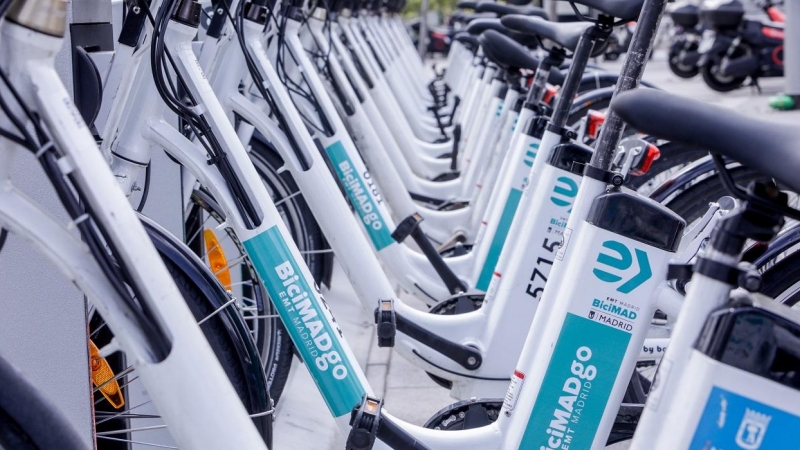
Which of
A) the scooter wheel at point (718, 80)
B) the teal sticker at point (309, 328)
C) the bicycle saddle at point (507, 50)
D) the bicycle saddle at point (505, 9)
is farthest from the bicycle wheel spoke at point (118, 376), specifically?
the scooter wheel at point (718, 80)

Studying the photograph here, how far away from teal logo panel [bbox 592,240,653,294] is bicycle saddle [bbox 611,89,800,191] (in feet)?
1.79

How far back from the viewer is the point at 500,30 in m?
4.30

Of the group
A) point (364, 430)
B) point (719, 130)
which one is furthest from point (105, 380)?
point (719, 130)

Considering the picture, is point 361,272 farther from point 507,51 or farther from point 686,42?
point 686,42

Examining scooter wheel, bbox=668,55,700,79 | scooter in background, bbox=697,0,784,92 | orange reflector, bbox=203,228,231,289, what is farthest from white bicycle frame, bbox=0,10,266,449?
scooter wheel, bbox=668,55,700,79

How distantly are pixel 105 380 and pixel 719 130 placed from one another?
4.22ft

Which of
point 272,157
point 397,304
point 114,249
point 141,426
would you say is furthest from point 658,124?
point 272,157

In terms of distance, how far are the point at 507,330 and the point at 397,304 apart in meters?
0.33

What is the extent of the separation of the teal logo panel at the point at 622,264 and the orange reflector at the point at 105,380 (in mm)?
961

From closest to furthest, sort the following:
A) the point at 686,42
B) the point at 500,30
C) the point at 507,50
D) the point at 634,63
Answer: the point at 634,63 < the point at 507,50 < the point at 500,30 < the point at 686,42

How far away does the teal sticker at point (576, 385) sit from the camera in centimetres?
178

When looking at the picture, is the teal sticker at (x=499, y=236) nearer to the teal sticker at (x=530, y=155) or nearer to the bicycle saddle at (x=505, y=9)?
the teal sticker at (x=530, y=155)

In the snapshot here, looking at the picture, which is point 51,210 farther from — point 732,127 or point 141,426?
point 732,127

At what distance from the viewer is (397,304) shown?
8.83ft
